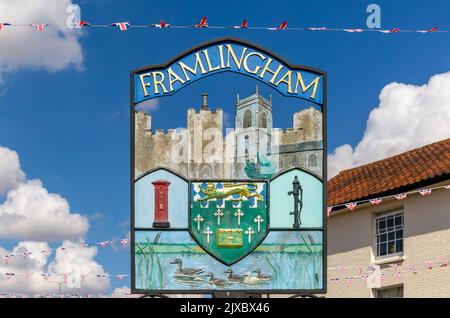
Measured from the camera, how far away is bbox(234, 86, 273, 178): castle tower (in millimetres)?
13648

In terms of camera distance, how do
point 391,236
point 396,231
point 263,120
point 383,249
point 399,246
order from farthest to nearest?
1. point 383,249
2. point 391,236
3. point 396,231
4. point 399,246
5. point 263,120

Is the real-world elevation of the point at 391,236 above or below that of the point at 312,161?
below

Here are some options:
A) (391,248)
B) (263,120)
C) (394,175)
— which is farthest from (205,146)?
(394,175)

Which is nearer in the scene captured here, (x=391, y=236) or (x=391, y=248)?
(x=391, y=248)

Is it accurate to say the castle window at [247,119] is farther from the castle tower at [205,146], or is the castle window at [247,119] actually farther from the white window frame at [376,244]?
the white window frame at [376,244]

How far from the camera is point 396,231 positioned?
22.6 meters

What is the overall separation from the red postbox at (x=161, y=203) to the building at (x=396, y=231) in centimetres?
859

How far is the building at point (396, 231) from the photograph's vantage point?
21250 mm

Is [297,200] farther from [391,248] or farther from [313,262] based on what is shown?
[391,248]

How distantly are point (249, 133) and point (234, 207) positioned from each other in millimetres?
1255

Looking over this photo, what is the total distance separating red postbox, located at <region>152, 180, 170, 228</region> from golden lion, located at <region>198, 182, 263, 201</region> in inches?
23.5
